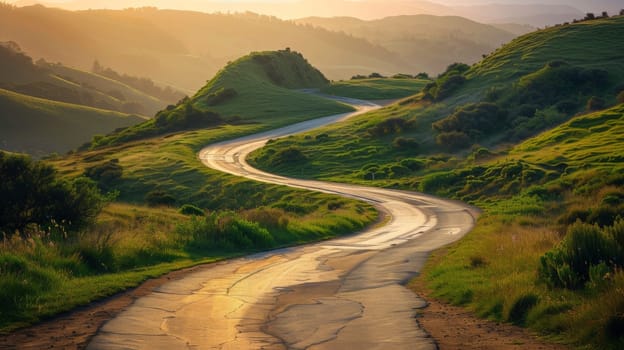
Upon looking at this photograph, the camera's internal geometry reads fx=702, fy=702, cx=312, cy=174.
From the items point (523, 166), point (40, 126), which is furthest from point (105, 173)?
point (40, 126)

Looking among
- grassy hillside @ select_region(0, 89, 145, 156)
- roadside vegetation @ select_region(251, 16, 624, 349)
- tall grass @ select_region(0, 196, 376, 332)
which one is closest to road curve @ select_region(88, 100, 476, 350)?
tall grass @ select_region(0, 196, 376, 332)

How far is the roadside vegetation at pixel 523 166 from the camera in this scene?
45.0 ft

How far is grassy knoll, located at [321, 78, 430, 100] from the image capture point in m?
152

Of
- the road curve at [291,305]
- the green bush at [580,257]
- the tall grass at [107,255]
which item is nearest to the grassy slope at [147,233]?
the tall grass at [107,255]

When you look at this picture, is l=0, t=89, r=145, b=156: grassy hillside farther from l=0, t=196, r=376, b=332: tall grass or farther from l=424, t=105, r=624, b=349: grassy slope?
l=0, t=196, r=376, b=332: tall grass

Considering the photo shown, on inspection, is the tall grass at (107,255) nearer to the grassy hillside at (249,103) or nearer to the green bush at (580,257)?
the green bush at (580,257)

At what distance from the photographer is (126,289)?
1727 centimetres

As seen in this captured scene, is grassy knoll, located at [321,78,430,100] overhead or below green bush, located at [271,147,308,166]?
overhead

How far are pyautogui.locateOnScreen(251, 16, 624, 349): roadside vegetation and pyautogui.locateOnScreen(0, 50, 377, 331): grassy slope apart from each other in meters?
8.07

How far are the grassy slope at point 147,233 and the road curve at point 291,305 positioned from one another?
5.12 feet

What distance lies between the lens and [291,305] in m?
15.9

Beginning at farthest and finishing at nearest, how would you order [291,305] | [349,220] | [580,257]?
[349,220], [291,305], [580,257]

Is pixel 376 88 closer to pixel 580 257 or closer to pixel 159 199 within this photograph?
pixel 159 199

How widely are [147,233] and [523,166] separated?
128 feet
